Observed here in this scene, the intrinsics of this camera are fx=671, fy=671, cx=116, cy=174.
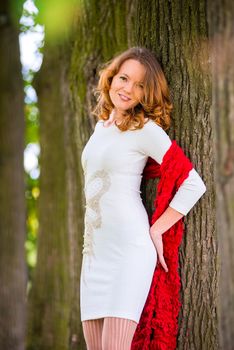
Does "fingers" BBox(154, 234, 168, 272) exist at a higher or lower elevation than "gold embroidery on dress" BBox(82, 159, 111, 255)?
lower

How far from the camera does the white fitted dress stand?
4.11 meters

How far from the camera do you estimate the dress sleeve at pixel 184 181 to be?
13.6 ft

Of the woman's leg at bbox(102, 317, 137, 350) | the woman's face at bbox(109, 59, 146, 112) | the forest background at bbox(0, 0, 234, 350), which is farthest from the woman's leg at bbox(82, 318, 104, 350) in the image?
the woman's face at bbox(109, 59, 146, 112)

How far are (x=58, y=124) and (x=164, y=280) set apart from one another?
14.4ft

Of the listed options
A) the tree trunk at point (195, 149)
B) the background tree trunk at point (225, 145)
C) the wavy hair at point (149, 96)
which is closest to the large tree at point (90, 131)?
the tree trunk at point (195, 149)

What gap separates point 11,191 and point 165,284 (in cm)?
117

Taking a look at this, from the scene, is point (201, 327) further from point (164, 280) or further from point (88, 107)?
point (88, 107)

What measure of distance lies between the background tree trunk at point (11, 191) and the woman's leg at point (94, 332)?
1.38ft

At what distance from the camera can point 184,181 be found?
419cm

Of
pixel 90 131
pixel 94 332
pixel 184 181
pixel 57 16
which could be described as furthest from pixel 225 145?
pixel 57 16

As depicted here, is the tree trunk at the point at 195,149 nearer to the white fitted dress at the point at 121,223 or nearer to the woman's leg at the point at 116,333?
the white fitted dress at the point at 121,223

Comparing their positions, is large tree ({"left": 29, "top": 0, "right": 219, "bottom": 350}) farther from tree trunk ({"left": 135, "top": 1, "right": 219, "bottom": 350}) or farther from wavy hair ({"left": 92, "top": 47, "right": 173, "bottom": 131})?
wavy hair ({"left": 92, "top": 47, "right": 173, "bottom": 131})

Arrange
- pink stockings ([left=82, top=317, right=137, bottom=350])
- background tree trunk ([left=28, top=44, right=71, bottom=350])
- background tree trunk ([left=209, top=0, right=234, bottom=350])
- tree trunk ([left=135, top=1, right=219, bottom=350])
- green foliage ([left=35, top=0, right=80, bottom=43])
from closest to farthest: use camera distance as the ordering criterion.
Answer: background tree trunk ([left=209, top=0, right=234, bottom=350]) < pink stockings ([left=82, top=317, right=137, bottom=350]) < tree trunk ([left=135, top=1, right=219, bottom=350]) < green foliage ([left=35, top=0, right=80, bottom=43]) < background tree trunk ([left=28, top=44, right=71, bottom=350])

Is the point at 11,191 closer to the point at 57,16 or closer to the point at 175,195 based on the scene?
the point at 175,195
